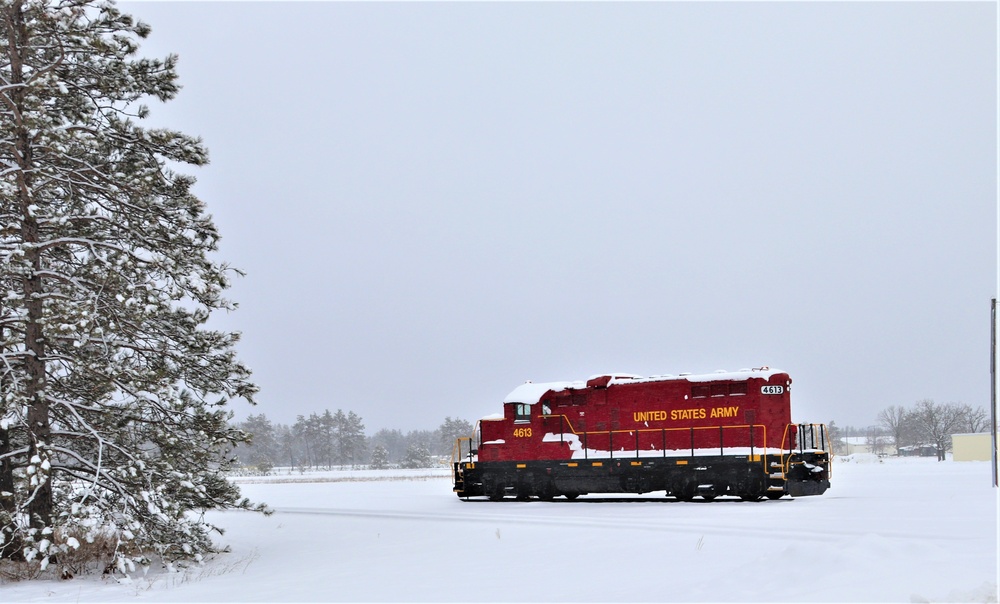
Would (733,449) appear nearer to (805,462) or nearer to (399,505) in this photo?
(805,462)

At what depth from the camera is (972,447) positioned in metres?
65.8

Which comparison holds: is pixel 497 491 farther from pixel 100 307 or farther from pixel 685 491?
pixel 100 307

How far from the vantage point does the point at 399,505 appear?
30.2 meters

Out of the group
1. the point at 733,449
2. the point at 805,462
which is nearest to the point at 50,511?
the point at 733,449

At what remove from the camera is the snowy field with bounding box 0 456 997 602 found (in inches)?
→ 450

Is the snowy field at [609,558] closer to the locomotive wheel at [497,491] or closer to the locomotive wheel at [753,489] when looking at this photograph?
the locomotive wheel at [753,489]

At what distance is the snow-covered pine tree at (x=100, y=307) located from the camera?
14570mm

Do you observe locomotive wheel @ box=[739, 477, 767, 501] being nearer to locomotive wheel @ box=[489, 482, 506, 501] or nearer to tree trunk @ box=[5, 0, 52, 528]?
locomotive wheel @ box=[489, 482, 506, 501]

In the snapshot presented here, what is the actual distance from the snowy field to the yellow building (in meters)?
45.2

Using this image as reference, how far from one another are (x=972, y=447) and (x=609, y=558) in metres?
60.7

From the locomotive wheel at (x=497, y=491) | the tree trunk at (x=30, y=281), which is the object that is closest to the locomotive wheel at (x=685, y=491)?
the locomotive wheel at (x=497, y=491)

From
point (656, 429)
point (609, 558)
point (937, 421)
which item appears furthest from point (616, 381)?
A: point (937, 421)

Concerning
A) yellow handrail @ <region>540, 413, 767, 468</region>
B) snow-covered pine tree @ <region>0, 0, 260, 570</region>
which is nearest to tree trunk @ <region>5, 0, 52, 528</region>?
snow-covered pine tree @ <region>0, 0, 260, 570</region>

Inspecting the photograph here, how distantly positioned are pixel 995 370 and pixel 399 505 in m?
22.0
